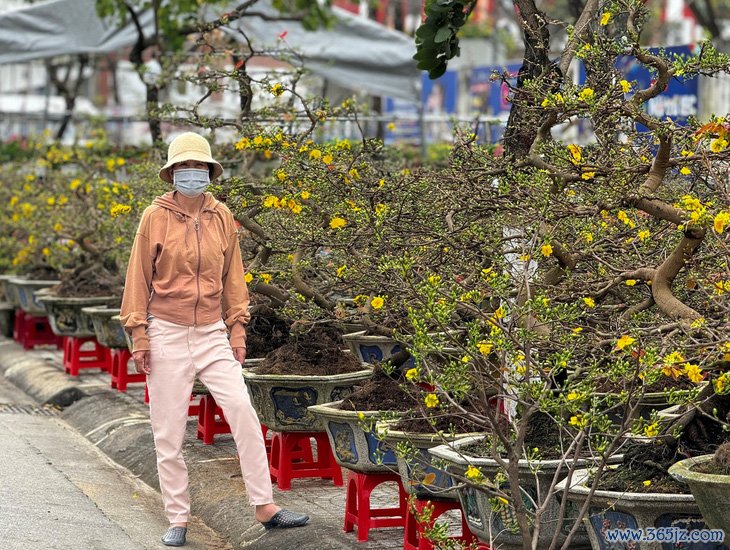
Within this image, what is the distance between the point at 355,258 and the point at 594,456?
6.63ft

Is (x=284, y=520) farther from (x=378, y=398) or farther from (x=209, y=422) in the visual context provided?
(x=209, y=422)

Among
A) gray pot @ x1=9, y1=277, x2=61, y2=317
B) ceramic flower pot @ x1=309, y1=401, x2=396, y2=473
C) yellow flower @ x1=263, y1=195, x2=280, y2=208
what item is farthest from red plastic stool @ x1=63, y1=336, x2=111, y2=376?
ceramic flower pot @ x1=309, y1=401, x2=396, y2=473

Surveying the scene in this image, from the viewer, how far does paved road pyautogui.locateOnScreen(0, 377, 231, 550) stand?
6492 millimetres

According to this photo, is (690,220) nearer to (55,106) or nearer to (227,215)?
(227,215)

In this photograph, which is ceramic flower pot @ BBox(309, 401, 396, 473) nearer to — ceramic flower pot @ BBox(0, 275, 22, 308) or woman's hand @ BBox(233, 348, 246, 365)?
woman's hand @ BBox(233, 348, 246, 365)

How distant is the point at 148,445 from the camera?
8.90 metres

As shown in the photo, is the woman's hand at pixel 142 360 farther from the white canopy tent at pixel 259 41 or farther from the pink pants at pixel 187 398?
the white canopy tent at pixel 259 41

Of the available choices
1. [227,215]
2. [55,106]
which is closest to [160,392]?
[227,215]

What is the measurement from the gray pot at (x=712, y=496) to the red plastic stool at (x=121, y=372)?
7207 mm

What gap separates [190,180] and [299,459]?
83.9 inches

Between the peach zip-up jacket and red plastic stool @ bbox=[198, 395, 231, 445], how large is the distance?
7.20 feet

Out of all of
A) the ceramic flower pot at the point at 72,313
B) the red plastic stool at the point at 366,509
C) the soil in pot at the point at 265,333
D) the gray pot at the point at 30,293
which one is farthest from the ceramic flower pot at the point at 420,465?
the gray pot at the point at 30,293

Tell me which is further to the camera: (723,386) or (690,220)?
(690,220)

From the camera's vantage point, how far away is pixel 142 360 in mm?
6340
